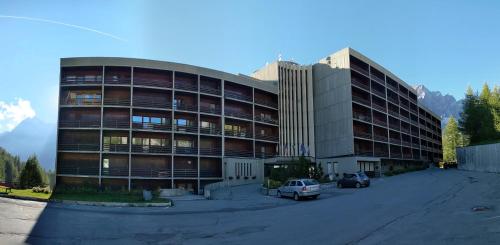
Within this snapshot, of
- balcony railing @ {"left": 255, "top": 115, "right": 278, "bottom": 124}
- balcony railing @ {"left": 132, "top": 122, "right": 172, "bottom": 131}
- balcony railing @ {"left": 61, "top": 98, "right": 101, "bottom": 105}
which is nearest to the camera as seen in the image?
balcony railing @ {"left": 61, "top": 98, "right": 101, "bottom": 105}

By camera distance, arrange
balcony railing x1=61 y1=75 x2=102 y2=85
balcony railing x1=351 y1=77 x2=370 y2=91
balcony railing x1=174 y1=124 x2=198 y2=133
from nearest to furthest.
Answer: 1. balcony railing x1=61 y1=75 x2=102 y2=85
2. balcony railing x1=174 y1=124 x2=198 y2=133
3. balcony railing x1=351 y1=77 x2=370 y2=91

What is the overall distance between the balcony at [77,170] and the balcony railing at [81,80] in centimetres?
1007

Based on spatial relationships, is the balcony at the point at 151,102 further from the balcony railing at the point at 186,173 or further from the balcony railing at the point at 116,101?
the balcony railing at the point at 186,173

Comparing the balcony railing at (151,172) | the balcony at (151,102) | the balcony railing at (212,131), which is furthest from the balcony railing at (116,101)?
the balcony railing at (212,131)

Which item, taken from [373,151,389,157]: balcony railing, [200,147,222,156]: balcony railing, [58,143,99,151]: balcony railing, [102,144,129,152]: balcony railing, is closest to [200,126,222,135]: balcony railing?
[200,147,222,156]: balcony railing

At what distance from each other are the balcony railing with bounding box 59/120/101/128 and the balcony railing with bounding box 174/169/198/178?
10965 mm

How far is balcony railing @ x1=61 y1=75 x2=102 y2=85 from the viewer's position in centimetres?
4886

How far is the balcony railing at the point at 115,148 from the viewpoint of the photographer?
158 ft

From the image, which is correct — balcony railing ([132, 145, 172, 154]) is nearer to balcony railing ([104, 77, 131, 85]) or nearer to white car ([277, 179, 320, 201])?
balcony railing ([104, 77, 131, 85])

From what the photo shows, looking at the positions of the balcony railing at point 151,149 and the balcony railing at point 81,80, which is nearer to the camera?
the balcony railing at point 81,80

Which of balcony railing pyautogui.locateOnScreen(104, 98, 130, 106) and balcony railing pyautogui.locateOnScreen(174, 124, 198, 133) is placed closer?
balcony railing pyautogui.locateOnScreen(104, 98, 130, 106)

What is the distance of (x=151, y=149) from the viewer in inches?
1973

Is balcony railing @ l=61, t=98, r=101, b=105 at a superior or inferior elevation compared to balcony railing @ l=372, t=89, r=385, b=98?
inferior

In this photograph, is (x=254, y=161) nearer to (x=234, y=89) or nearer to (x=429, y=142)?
(x=234, y=89)
